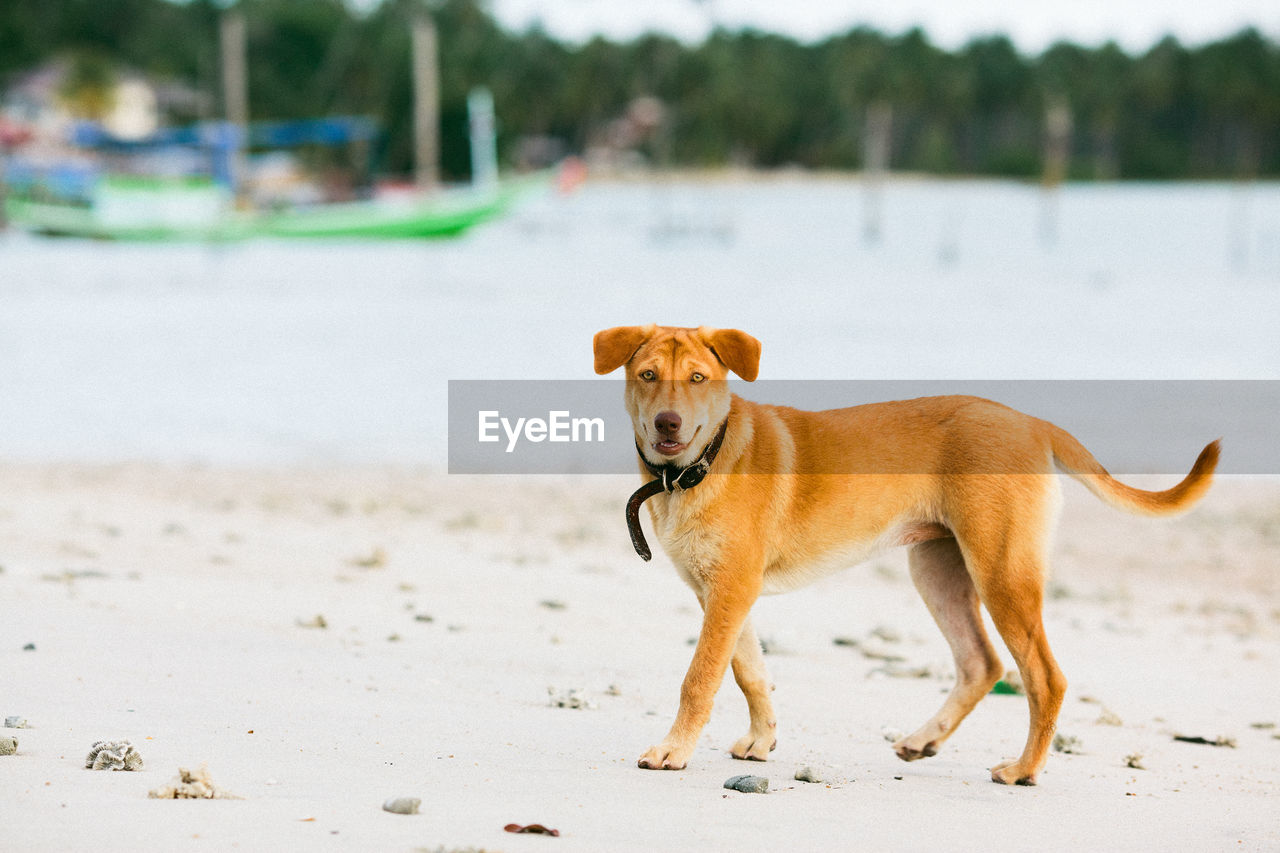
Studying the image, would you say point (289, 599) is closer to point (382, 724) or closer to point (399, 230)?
point (382, 724)

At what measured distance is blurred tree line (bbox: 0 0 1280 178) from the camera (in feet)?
358

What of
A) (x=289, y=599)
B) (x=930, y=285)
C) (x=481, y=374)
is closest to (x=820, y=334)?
(x=481, y=374)

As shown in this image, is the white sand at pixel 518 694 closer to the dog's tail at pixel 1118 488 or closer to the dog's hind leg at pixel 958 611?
the dog's hind leg at pixel 958 611

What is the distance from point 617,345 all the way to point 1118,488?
1905mm

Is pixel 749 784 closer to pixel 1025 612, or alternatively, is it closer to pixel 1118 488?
pixel 1025 612

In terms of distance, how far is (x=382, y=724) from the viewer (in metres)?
5.08

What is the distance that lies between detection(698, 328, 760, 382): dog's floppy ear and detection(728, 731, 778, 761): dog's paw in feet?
4.27

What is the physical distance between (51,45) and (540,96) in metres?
45.4

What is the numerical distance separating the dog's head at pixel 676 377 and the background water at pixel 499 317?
1113 cm

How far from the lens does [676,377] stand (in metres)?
4.52

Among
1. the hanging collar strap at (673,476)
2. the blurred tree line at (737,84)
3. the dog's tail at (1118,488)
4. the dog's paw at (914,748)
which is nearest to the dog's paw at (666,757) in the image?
the hanging collar strap at (673,476)

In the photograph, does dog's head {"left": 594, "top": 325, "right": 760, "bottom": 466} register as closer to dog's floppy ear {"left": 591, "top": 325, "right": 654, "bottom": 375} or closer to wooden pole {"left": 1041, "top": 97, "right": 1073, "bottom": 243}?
dog's floppy ear {"left": 591, "top": 325, "right": 654, "bottom": 375}

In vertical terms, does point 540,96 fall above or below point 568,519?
above

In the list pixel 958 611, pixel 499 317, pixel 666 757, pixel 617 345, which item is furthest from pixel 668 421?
pixel 499 317
